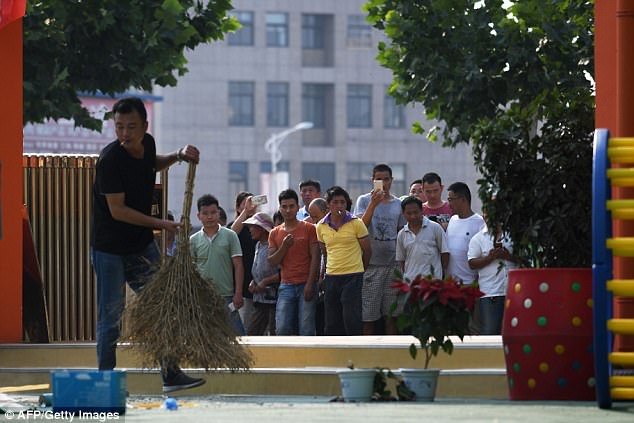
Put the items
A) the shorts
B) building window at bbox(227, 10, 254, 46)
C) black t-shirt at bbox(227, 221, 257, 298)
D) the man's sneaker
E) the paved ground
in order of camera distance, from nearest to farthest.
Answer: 1. the paved ground
2. the man's sneaker
3. the shorts
4. black t-shirt at bbox(227, 221, 257, 298)
5. building window at bbox(227, 10, 254, 46)

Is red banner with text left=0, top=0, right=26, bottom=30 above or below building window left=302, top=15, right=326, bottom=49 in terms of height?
below

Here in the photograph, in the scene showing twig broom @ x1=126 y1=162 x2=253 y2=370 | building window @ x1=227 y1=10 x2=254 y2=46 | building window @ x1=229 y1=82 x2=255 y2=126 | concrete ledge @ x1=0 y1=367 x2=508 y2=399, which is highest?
building window @ x1=227 y1=10 x2=254 y2=46

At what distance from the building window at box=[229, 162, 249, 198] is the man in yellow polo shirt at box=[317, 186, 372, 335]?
6664cm

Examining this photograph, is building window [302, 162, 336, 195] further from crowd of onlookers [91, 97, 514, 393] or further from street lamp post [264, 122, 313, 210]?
crowd of onlookers [91, 97, 514, 393]

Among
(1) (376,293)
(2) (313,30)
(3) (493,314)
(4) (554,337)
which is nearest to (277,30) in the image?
(2) (313,30)

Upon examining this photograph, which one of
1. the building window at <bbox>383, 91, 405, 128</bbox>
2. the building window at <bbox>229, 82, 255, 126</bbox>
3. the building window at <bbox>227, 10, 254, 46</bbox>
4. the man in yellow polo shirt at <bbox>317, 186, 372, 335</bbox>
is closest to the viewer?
the man in yellow polo shirt at <bbox>317, 186, 372, 335</bbox>

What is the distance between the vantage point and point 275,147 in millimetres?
79750

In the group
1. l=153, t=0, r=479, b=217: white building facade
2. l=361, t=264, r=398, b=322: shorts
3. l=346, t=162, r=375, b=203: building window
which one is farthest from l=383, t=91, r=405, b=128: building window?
l=361, t=264, r=398, b=322: shorts

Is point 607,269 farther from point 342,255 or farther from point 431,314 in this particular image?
point 342,255

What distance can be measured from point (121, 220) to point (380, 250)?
6.20 meters

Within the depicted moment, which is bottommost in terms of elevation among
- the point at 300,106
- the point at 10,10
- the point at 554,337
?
the point at 554,337

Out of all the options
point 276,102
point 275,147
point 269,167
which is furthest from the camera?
point 276,102

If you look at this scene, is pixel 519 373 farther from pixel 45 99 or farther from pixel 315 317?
pixel 45 99

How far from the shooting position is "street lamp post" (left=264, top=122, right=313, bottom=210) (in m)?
73.4
